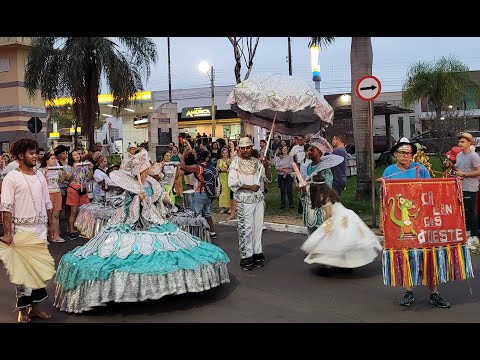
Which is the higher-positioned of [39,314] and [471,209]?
[471,209]

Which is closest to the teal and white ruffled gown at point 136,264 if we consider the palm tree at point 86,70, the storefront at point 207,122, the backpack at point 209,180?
the backpack at point 209,180

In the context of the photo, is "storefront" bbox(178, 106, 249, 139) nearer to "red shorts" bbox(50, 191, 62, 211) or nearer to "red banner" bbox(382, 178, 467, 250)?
"red shorts" bbox(50, 191, 62, 211)

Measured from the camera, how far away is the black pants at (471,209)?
8922mm

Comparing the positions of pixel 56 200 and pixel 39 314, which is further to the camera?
pixel 56 200

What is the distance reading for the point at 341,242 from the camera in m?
7.29

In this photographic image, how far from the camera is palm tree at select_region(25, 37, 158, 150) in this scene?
21.3 metres

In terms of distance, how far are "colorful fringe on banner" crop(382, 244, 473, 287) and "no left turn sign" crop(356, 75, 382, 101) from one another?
491 cm

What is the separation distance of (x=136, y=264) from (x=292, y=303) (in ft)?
5.90

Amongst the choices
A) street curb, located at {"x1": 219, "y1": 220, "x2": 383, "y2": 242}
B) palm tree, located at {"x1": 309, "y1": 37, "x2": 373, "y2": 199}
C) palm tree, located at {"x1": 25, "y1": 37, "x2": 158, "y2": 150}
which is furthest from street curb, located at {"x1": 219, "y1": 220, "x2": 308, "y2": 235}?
palm tree, located at {"x1": 25, "y1": 37, "x2": 158, "y2": 150}

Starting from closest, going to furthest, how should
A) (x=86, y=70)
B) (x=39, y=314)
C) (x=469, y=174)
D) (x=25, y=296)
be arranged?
(x=25, y=296)
(x=39, y=314)
(x=469, y=174)
(x=86, y=70)

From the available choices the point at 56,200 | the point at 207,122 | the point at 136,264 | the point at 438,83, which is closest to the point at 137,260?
the point at 136,264

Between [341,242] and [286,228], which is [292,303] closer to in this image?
[341,242]

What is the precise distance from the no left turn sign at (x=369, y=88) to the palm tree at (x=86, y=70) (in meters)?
13.5
